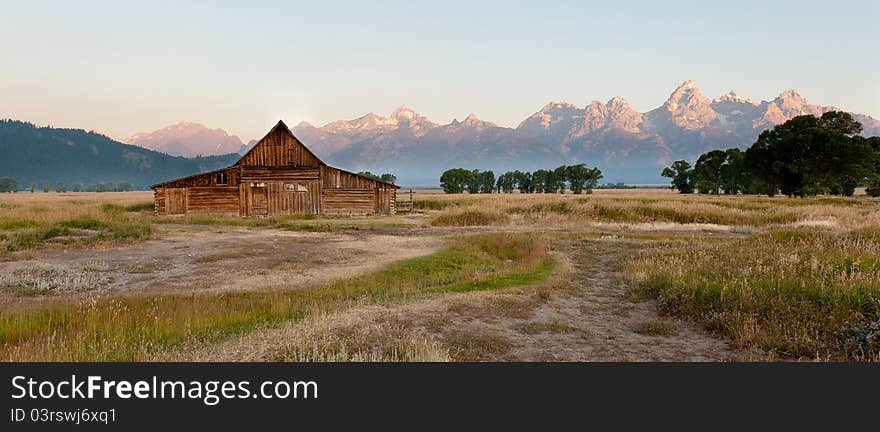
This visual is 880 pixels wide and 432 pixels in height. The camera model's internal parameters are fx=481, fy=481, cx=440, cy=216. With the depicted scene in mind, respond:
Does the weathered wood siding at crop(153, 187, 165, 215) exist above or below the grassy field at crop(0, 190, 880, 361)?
above

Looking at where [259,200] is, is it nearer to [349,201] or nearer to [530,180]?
[349,201]

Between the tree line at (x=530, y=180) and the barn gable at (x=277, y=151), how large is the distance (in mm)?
81457

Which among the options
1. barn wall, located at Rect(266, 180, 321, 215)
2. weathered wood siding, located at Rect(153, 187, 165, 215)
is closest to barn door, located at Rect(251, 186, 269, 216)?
barn wall, located at Rect(266, 180, 321, 215)

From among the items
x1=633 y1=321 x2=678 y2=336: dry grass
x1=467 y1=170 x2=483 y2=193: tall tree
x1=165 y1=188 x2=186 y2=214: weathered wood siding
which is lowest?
x1=633 y1=321 x2=678 y2=336: dry grass

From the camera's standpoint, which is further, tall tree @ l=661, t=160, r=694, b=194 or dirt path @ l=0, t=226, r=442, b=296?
tall tree @ l=661, t=160, r=694, b=194

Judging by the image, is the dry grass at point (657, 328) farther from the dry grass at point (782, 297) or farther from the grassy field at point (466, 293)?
the dry grass at point (782, 297)

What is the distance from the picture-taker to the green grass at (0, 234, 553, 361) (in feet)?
23.9

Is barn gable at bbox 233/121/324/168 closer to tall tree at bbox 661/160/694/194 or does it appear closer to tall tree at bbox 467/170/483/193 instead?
tall tree at bbox 467/170/483/193

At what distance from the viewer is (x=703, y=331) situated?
365 inches

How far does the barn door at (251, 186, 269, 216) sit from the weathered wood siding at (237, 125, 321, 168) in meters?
2.42

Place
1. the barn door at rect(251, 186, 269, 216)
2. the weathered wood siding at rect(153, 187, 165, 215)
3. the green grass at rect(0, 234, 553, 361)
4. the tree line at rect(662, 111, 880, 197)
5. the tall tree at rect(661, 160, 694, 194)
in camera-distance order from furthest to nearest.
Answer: the tall tree at rect(661, 160, 694, 194)
the tree line at rect(662, 111, 880, 197)
the barn door at rect(251, 186, 269, 216)
the weathered wood siding at rect(153, 187, 165, 215)
the green grass at rect(0, 234, 553, 361)

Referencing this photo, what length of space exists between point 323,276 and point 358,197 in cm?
3443

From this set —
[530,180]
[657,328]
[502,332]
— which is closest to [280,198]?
[502,332]

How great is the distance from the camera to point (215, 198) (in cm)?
4666
